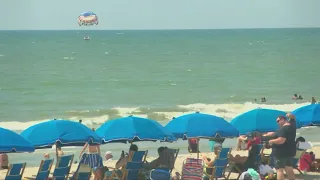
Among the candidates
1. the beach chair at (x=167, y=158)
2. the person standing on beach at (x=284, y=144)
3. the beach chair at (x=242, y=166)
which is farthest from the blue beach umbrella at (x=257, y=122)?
the person standing on beach at (x=284, y=144)

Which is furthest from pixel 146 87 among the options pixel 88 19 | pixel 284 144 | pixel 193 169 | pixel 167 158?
pixel 284 144

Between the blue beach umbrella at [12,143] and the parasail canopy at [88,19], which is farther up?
the parasail canopy at [88,19]

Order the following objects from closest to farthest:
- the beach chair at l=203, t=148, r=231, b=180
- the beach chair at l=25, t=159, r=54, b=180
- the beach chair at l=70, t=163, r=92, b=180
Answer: the beach chair at l=25, t=159, r=54, b=180
the beach chair at l=70, t=163, r=92, b=180
the beach chair at l=203, t=148, r=231, b=180

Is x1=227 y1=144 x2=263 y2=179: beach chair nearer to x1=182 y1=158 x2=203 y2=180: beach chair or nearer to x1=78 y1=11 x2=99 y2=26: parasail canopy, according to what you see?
x1=182 y1=158 x2=203 y2=180: beach chair

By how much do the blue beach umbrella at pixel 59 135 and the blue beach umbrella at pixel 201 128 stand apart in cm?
178

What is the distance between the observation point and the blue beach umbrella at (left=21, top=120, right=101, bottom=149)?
40.6 ft

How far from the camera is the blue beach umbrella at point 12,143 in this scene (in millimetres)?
11648

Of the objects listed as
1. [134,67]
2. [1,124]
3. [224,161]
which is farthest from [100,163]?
[134,67]

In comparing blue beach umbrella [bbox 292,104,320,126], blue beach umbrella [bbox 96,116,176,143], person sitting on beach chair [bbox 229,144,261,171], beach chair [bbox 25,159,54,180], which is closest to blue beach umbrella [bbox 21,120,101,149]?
blue beach umbrella [bbox 96,116,176,143]

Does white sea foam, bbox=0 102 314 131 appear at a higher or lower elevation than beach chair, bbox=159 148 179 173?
higher

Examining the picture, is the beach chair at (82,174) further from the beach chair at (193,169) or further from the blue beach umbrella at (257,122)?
the blue beach umbrella at (257,122)

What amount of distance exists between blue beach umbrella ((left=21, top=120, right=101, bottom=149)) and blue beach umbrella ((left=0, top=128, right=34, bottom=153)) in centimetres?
41

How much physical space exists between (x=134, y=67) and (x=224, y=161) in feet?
196

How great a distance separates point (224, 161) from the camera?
12867 mm
